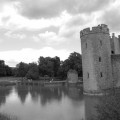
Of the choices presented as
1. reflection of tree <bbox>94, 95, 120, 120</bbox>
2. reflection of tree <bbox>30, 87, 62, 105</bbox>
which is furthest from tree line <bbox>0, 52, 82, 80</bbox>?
reflection of tree <bbox>94, 95, 120, 120</bbox>

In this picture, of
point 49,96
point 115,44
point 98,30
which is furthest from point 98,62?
point 49,96

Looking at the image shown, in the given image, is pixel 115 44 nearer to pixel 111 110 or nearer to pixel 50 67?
pixel 111 110

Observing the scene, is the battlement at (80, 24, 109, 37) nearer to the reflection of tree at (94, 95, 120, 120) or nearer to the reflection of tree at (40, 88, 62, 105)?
the reflection of tree at (40, 88, 62, 105)

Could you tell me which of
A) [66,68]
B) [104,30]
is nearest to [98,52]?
[104,30]

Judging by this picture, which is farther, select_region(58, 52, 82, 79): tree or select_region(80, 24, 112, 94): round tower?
select_region(58, 52, 82, 79): tree

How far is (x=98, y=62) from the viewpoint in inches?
910

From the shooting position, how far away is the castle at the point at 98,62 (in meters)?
22.9

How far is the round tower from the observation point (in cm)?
2288

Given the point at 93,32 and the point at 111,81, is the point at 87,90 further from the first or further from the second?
the point at 93,32

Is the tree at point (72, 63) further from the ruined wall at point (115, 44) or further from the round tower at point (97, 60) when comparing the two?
the round tower at point (97, 60)

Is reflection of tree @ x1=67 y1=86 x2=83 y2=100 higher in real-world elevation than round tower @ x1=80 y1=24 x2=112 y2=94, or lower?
lower

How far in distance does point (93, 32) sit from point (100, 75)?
18.4 ft

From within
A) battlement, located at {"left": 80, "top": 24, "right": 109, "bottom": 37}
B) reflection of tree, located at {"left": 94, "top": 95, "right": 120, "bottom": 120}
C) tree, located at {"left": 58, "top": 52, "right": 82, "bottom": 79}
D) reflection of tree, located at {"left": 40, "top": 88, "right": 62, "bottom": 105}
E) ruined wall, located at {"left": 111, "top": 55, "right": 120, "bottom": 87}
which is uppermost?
battlement, located at {"left": 80, "top": 24, "right": 109, "bottom": 37}

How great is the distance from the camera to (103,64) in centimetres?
2322
